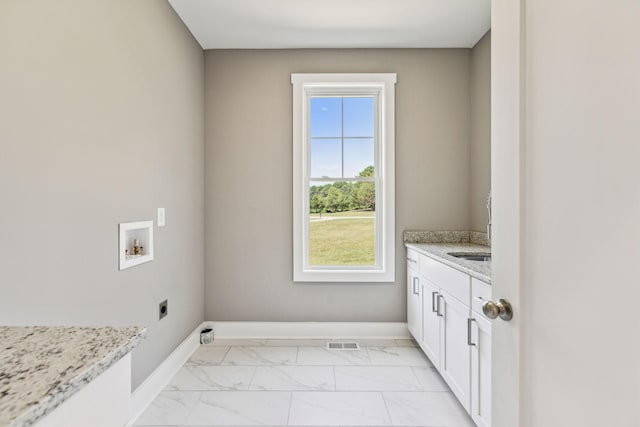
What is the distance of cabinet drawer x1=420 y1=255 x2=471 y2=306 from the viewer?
190 cm

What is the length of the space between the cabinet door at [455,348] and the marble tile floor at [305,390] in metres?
0.17

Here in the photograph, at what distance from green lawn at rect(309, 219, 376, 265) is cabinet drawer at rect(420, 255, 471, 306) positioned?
0.68 metres

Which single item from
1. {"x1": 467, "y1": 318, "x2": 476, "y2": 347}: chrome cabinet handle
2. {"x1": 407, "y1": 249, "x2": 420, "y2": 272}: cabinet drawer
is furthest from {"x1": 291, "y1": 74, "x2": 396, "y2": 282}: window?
{"x1": 467, "y1": 318, "x2": 476, "y2": 347}: chrome cabinet handle

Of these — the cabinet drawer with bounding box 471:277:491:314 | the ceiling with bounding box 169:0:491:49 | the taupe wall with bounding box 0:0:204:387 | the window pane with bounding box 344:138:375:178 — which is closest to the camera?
the taupe wall with bounding box 0:0:204:387

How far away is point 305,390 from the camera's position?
Answer: 227 cm

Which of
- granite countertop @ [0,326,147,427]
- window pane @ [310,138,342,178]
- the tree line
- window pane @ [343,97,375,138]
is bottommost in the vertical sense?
granite countertop @ [0,326,147,427]

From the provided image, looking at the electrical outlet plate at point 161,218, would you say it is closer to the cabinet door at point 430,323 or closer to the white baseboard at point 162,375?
the white baseboard at point 162,375

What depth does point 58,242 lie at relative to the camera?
1.43 metres

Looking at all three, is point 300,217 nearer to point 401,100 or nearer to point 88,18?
point 401,100

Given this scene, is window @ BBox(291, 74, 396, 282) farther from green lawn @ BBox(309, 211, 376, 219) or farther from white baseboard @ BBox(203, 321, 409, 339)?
white baseboard @ BBox(203, 321, 409, 339)
